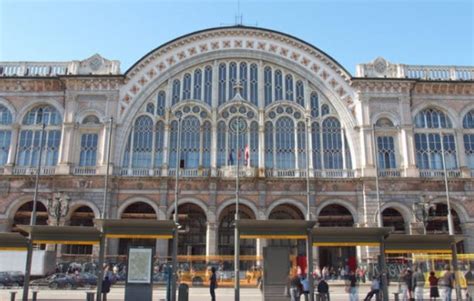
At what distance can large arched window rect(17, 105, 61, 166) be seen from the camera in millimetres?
45188

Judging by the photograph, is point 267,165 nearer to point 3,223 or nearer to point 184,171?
point 184,171

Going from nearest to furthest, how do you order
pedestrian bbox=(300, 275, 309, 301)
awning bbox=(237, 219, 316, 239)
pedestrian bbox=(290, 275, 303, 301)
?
pedestrian bbox=(290, 275, 303, 301), awning bbox=(237, 219, 316, 239), pedestrian bbox=(300, 275, 309, 301)

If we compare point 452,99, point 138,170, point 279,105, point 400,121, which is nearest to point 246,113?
point 279,105

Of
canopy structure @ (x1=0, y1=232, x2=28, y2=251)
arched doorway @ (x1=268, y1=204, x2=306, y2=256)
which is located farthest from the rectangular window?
canopy structure @ (x1=0, y1=232, x2=28, y2=251)

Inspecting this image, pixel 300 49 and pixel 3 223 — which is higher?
pixel 300 49

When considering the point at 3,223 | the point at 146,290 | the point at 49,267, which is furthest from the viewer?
the point at 3,223

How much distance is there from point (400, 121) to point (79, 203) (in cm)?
3328

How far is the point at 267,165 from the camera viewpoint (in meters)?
45.6

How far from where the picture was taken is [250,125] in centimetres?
4669

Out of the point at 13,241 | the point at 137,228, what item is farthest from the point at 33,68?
the point at 137,228

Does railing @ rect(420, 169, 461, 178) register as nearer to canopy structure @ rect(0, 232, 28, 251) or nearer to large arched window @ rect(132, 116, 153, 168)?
large arched window @ rect(132, 116, 153, 168)

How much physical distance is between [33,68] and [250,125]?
2420 cm

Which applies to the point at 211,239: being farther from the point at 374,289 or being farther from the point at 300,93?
the point at 374,289

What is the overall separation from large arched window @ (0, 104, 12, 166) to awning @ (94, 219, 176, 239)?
2903 cm
